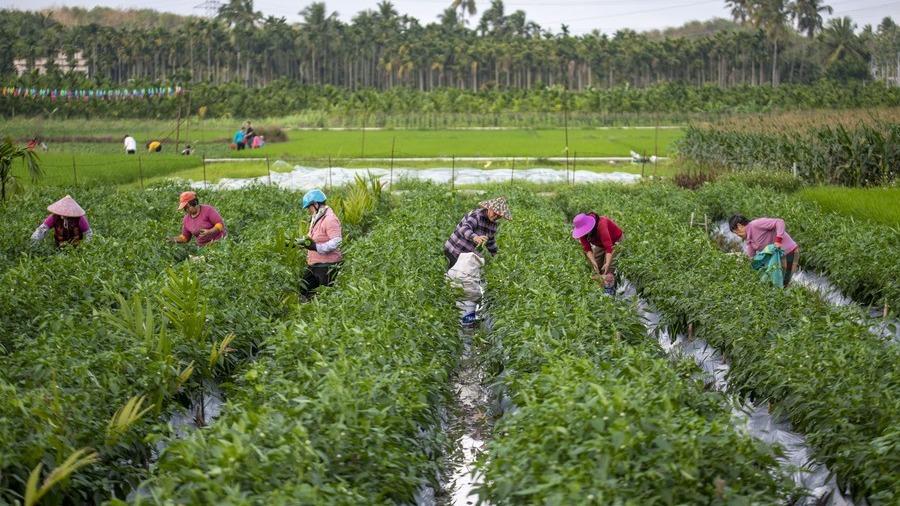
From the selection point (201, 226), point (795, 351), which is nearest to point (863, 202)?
point (201, 226)

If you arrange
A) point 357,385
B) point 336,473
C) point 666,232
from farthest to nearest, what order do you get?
1. point 666,232
2. point 357,385
3. point 336,473

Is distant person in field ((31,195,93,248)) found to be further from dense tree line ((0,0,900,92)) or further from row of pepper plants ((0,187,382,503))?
dense tree line ((0,0,900,92))

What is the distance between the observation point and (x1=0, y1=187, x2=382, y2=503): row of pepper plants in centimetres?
627

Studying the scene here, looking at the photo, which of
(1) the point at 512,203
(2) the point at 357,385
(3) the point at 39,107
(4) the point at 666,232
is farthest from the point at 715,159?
(3) the point at 39,107

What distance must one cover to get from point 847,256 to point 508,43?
94509mm

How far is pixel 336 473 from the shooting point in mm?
5703

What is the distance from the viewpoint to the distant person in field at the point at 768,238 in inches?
→ 466

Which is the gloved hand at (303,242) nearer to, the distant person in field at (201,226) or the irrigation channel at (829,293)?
the distant person in field at (201,226)

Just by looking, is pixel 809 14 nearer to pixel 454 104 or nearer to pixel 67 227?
pixel 454 104

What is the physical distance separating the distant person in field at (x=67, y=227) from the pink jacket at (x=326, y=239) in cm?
278

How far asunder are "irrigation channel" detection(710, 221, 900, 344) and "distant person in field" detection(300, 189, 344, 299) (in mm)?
4989

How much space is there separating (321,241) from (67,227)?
10.7ft

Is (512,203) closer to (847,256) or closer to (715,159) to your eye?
(847,256)

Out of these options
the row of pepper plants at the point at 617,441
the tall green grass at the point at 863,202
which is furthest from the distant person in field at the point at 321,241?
the tall green grass at the point at 863,202
